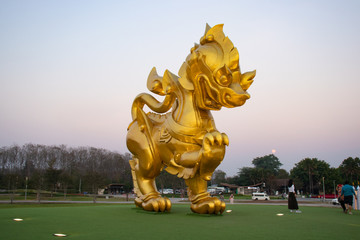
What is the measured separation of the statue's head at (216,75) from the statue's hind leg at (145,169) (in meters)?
1.74

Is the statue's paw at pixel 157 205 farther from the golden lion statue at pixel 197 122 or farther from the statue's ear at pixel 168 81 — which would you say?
the statue's ear at pixel 168 81

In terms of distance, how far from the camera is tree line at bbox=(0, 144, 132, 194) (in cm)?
3353

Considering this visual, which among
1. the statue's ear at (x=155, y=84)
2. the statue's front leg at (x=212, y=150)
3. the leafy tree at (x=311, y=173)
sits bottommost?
the leafy tree at (x=311, y=173)

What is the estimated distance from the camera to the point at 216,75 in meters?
6.17

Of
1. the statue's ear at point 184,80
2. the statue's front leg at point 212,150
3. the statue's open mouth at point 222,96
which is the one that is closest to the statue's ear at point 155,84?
the statue's ear at point 184,80

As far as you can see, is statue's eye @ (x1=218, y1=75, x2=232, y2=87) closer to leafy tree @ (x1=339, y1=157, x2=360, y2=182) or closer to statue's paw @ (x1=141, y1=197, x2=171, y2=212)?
statue's paw @ (x1=141, y1=197, x2=171, y2=212)

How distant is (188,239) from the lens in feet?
11.7

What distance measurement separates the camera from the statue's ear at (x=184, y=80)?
21.1 ft

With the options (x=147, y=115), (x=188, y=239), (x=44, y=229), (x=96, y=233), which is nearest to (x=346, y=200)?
(x=147, y=115)

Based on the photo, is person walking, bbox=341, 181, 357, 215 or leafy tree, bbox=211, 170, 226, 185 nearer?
person walking, bbox=341, 181, 357, 215

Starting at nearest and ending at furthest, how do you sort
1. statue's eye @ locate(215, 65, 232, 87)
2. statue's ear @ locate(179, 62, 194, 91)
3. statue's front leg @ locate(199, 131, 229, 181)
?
statue's front leg @ locate(199, 131, 229, 181), statue's eye @ locate(215, 65, 232, 87), statue's ear @ locate(179, 62, 194, 91)

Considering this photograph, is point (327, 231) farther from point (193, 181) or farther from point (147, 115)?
point (147, 115)

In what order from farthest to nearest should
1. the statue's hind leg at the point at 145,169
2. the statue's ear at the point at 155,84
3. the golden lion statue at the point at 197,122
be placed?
the statue's ear at the point at 155,84, the statue's hind leg at the point at 145,169, the golden lion statue at the point at 197,122

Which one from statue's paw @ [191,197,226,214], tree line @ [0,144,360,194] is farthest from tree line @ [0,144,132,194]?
statue's paw @ [191,197,226,214]
